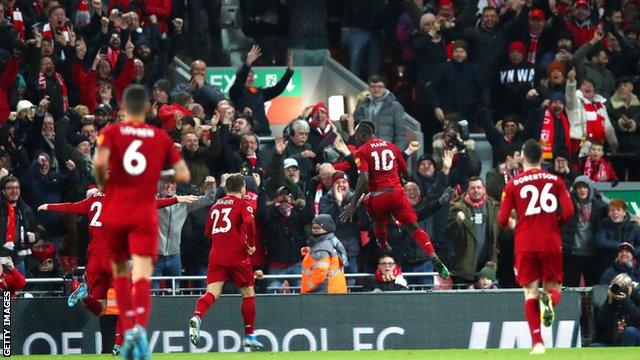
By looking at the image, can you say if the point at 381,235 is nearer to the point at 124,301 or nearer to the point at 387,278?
the point at 387,278

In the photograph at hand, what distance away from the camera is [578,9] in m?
26.3

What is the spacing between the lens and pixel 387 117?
2311cm

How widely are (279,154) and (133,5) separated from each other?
4.82m

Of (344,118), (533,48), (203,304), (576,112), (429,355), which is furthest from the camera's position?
(533,48)

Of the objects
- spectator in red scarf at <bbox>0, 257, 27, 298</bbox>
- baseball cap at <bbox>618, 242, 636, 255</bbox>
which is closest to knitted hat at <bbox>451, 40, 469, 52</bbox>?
baseball cap at <bbox>618, 242, 636, 255</bbox>

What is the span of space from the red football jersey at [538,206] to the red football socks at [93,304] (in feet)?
17.2

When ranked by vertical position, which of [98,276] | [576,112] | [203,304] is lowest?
[203,304]

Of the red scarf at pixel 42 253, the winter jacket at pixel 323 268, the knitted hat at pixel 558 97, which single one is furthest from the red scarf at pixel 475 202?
the red scarf at pixel 42 253

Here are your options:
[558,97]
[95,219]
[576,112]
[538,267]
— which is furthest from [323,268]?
[576,112]

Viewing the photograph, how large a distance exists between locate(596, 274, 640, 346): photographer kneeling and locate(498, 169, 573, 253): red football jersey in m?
3.96

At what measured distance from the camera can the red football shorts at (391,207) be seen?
19.0m

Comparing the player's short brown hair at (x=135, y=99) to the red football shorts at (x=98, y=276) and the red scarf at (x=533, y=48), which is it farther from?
the red scarf at (x=533, y=48)

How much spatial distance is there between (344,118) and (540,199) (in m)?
7.34

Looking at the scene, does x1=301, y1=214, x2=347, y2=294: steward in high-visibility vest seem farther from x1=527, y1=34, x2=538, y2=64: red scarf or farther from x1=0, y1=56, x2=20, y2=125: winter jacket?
x1=527, y1=34, x2=538, y2=64: red scarf
